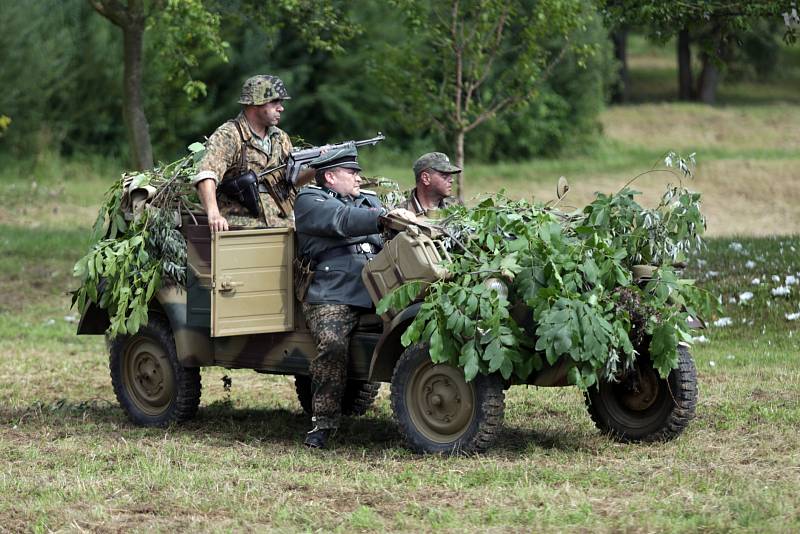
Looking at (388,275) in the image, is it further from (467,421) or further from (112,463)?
(112,463)

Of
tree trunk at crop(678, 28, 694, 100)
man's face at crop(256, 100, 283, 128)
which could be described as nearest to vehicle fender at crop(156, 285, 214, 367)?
man's face at crop(256, 100, 283, 128)

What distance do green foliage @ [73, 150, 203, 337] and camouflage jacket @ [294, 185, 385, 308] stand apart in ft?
3.14

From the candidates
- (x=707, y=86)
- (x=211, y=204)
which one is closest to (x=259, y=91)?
(x=211, y=204)

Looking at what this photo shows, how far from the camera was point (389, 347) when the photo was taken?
26.1ft

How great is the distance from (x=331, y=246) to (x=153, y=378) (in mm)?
1883

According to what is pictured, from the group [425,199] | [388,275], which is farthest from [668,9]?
[388,275]

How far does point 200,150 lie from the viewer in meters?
8.86

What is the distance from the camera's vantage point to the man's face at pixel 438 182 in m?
8.53

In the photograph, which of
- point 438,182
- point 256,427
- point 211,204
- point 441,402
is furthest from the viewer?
point 256,427

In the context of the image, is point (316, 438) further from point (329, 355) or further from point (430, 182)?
point (430, 182)

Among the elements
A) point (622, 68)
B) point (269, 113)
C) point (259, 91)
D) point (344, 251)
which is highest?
point (622, 68)

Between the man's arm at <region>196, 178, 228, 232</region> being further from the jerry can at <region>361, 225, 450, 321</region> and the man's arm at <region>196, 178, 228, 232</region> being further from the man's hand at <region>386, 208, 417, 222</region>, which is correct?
the man's hand at <region>386, 208, 417, 222</region>

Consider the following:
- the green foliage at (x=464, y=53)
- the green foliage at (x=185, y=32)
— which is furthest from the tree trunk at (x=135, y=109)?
the green foliage at (x=464, y=53)

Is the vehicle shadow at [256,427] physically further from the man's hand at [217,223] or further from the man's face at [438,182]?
the man's face at [438,182]
